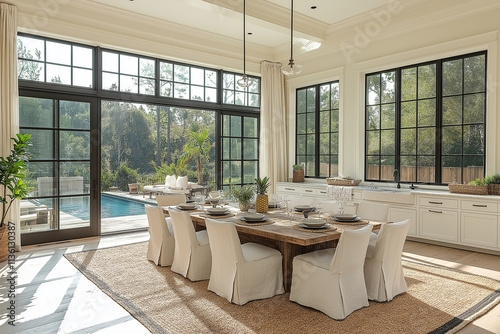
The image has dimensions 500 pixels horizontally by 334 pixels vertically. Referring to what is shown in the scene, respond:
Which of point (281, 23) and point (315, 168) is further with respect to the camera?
point (315, 168)

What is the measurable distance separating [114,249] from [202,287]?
2050 mm

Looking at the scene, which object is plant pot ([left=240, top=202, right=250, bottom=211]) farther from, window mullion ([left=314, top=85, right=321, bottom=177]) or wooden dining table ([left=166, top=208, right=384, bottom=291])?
window mullion ([left=314, top=85, right=321, bottom=177])

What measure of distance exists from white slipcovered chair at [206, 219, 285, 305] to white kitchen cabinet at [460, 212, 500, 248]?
9.55 ft

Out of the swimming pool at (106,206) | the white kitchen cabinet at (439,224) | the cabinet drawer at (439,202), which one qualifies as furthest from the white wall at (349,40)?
the swimming pool at (106,206)

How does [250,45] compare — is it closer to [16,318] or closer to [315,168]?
[315,168]

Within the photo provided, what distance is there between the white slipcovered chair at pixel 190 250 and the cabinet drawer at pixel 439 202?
10.7 ft

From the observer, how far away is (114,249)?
4.97 m

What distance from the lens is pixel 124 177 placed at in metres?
13.2

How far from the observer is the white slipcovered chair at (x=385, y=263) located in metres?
3.05

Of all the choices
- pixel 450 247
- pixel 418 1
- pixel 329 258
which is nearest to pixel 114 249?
pixel 329 258

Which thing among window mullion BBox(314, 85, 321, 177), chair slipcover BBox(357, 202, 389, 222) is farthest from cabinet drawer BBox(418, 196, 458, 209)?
window mullion BBox(314, 85, 321, 177)

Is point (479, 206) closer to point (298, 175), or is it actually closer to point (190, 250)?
point (298, 175)

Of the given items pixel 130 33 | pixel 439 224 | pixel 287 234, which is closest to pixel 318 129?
pixel 439 224

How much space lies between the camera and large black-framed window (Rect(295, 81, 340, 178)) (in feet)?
22.9
